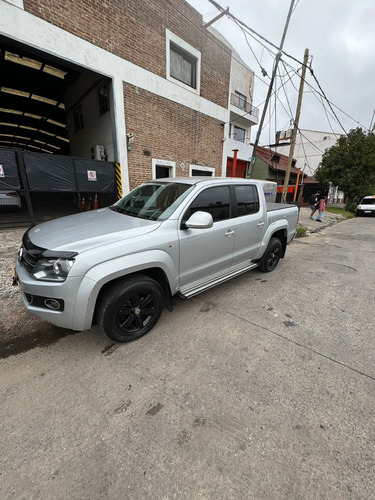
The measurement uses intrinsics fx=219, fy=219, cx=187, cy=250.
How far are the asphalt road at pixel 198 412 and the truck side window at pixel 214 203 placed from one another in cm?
145

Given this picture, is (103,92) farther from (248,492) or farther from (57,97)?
(248,492)

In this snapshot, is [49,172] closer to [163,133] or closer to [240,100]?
[163,133]

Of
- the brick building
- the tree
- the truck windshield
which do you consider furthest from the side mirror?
the tree

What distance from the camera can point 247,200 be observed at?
3691 millimetres

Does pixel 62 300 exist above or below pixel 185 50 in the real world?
below

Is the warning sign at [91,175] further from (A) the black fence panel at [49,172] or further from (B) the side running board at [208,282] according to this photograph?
(B) the side running board at [208,282]

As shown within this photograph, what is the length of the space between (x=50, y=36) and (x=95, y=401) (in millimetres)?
8680

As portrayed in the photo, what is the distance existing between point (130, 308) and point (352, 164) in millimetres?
21931

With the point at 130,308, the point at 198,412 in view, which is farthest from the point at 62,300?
the point at 198,412

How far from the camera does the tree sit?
55.8 ft

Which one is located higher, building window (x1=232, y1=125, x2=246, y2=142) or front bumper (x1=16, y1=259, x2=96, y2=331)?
building window (x1=232, y1=125, x2=246, y2=142)

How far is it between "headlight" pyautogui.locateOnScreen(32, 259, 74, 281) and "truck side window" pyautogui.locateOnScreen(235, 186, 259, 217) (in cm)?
253

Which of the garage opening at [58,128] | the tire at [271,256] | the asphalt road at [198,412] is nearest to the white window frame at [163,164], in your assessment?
the garage opening at [58,128]

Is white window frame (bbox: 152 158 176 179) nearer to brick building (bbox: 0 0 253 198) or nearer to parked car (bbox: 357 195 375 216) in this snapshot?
brick building (bbox: 0 0 253 198)
